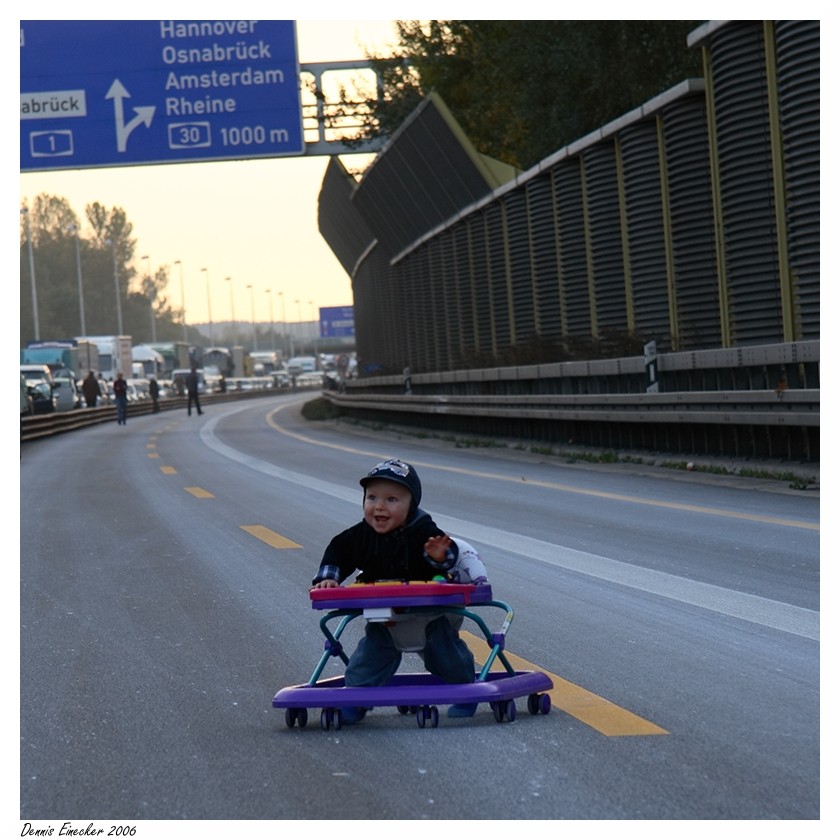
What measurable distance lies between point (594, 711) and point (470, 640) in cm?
170

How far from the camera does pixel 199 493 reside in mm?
18609

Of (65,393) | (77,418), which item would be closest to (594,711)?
(77,418)

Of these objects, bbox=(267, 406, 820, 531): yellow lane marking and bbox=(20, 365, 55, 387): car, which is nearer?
bbox=(267, 406, 820, 531): yellow lane marking

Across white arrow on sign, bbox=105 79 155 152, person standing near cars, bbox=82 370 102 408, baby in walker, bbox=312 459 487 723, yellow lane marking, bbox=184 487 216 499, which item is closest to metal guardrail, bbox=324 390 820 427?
yellow lane marking, bbox=184 487 216 499

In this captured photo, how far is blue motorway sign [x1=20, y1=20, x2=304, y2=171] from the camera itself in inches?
1304

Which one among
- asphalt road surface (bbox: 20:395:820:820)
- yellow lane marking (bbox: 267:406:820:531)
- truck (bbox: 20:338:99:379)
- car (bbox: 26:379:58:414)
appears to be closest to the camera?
asphalt road surface (bbox: 20:395:820:820)

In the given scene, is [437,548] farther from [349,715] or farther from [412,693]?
[349,715]

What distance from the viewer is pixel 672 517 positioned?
1305 centimetres

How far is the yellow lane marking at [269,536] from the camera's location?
12227mm

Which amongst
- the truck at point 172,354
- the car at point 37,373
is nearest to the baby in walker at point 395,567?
the car at point 37,373

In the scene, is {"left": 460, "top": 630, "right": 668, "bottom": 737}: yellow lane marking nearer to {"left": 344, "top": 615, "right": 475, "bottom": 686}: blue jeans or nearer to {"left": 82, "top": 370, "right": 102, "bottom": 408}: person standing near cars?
{"left": 344, "top": 615, "right": 475, "bottom": 686}: blue jeans

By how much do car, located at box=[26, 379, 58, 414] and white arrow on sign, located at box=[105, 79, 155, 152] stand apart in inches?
825
